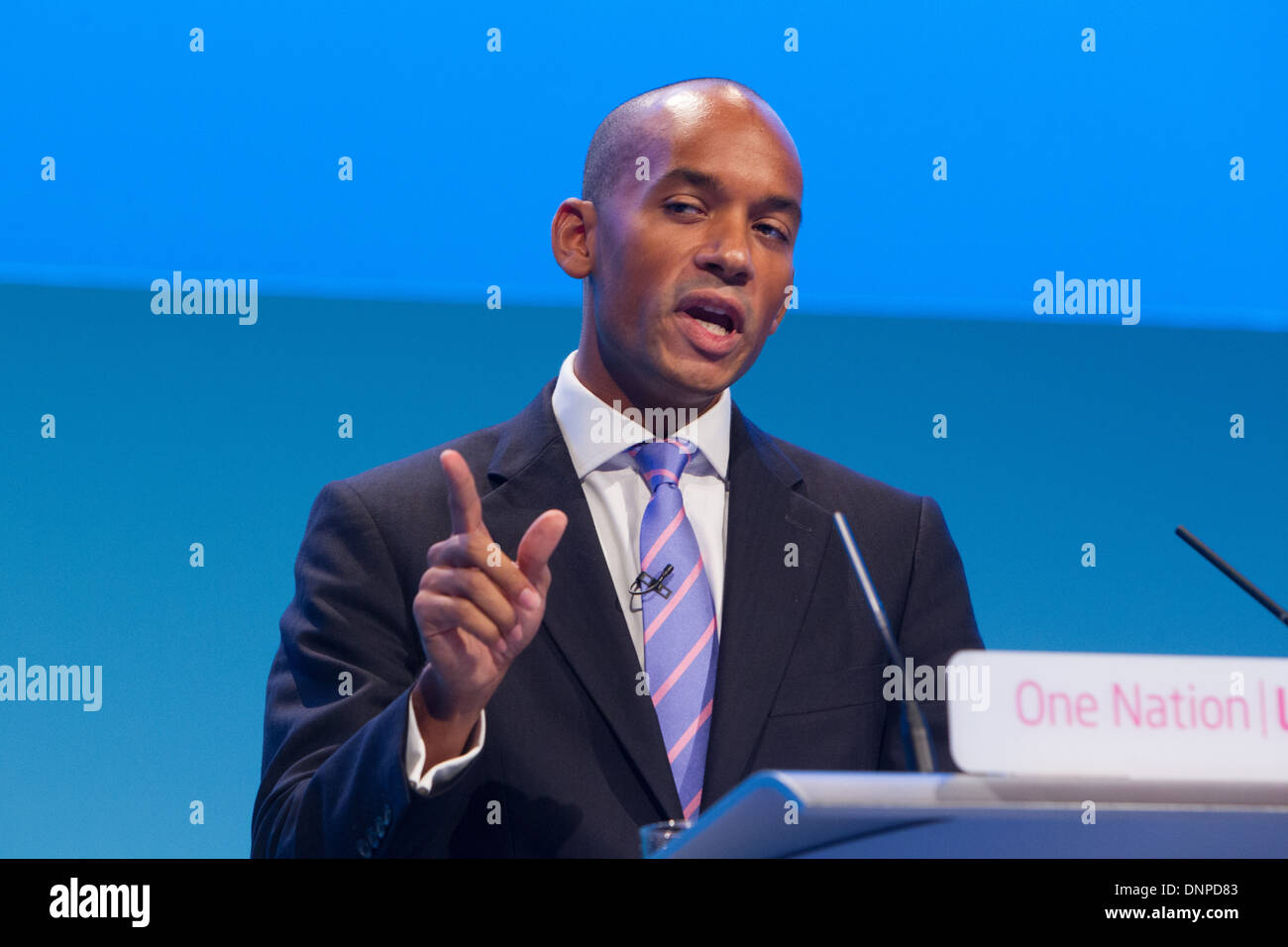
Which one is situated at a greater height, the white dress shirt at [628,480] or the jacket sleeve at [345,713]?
the white dress shirt at [628,480]

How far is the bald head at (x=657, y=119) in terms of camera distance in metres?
1.99

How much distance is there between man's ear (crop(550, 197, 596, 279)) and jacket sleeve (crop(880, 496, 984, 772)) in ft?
1.95

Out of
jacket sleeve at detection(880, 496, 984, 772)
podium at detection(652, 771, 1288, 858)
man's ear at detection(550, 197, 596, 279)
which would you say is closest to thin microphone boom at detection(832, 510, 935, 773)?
podium at detection(652, 771, 1288, 858)

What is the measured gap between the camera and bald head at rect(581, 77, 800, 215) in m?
1.99

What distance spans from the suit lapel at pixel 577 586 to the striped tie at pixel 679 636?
46mm

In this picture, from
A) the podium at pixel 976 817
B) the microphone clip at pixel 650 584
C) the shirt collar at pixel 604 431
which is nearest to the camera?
the podium at pixel 976 817

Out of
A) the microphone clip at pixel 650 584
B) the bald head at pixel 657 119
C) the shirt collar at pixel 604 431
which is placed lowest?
the microphone clip at pixel 650 584

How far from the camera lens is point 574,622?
1734mm

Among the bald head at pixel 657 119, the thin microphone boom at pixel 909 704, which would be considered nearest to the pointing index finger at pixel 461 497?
the thin microphone boom at pixel 909 704

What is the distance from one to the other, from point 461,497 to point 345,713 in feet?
1.50

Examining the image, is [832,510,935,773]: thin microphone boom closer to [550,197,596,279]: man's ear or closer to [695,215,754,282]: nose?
[695,215,754,282]: nose

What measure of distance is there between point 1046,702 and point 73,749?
1.97 m

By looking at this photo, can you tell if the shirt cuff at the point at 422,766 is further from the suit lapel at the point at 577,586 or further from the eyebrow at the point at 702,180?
the eyebrow at the point at 702,180
